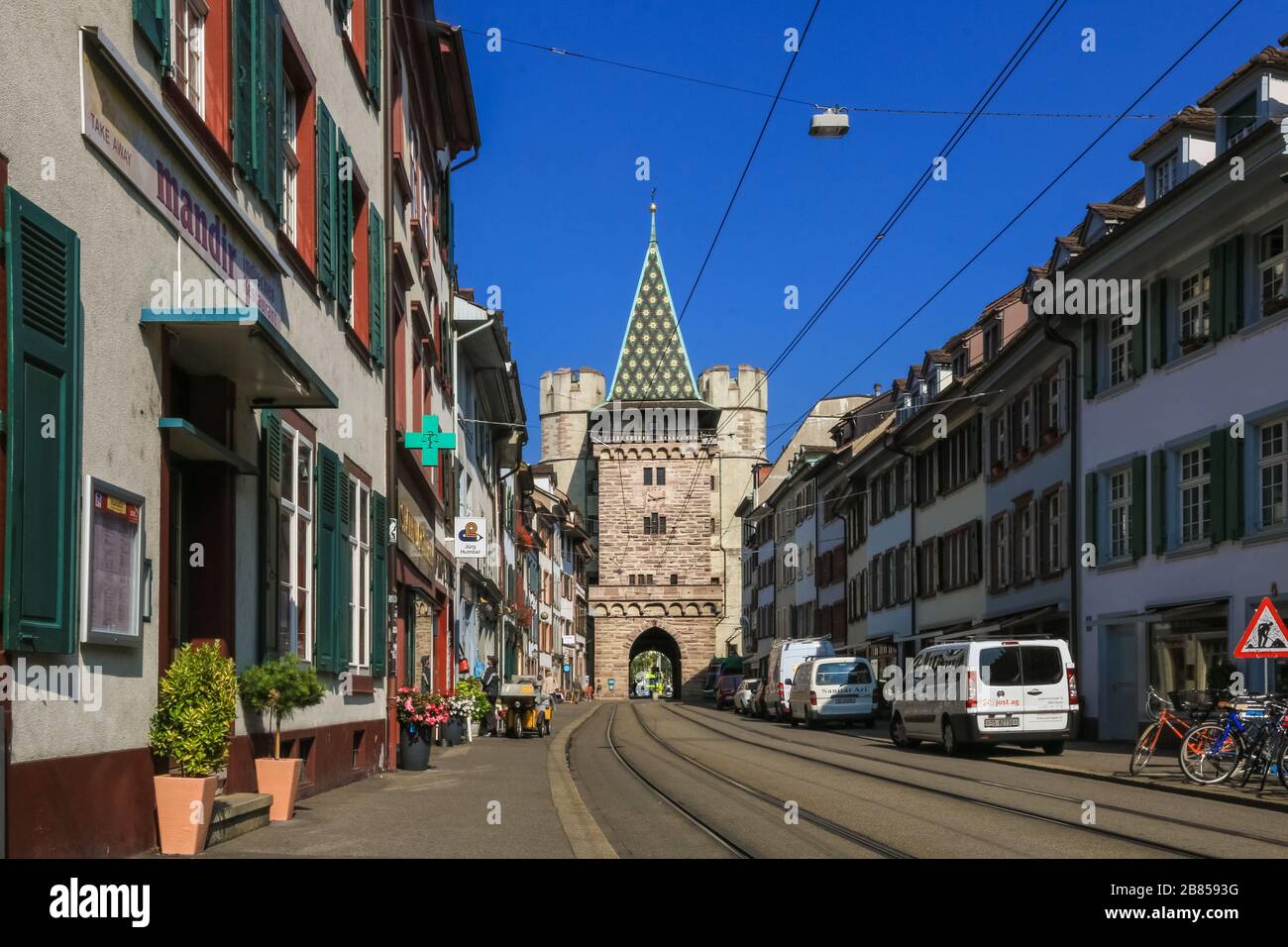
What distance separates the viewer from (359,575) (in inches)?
745

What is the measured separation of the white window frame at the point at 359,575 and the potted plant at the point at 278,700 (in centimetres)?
487

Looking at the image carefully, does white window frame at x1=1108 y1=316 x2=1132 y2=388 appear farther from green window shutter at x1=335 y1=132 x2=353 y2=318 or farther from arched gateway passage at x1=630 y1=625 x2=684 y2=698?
arched gateway passage at x1=630 y1=625 x2=684 y2=698

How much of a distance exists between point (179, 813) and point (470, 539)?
2405cm

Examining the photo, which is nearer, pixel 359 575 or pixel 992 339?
pixel 359 575

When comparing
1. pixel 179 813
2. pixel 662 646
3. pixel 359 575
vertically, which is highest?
pixel 359 575

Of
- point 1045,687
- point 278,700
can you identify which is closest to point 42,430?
point 278,700

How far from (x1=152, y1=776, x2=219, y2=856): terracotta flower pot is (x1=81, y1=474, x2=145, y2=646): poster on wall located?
97 cm

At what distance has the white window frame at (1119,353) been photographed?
2991 cm

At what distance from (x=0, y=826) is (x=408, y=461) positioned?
17.7 m

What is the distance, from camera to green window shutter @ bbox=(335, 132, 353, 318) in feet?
56.8

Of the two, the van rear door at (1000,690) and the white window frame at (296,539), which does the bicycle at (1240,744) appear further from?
the white window frame at (296,539)

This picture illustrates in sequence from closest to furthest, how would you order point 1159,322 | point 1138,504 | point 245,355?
point 245,355
point 1159,322
point 1138,504

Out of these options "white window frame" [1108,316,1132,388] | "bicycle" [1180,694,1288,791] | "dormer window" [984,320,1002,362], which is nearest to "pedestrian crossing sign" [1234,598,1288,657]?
"bicycle" [1180,694,1288,791]

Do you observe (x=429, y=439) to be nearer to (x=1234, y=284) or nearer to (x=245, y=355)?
(x=1234, y=284)
